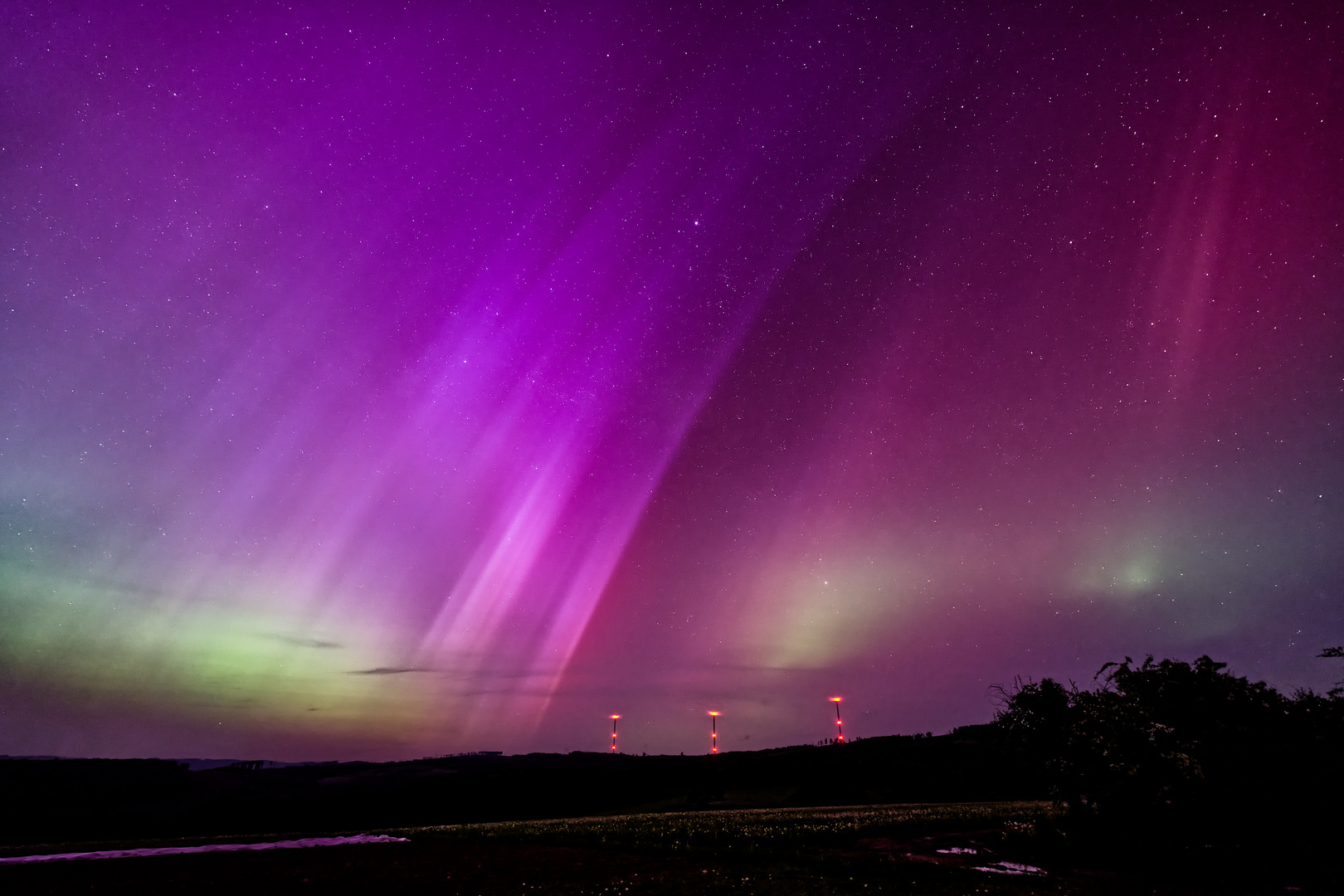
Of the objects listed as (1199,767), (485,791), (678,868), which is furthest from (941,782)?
(678,868)

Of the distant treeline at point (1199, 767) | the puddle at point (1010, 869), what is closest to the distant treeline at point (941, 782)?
the distant treeline at point (1199, 767)

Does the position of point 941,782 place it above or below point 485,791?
above

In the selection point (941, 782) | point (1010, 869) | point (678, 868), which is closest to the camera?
point (1010, 869)

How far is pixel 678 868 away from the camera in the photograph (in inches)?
918

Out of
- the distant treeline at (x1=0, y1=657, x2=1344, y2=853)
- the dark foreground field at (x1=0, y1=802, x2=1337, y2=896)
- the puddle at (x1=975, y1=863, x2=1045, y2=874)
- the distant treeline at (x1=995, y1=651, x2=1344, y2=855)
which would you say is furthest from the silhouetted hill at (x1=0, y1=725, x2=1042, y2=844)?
the puddle at (x1=975, y1=863, x2=1045, y2=874)

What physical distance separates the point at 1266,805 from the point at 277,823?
340 feet

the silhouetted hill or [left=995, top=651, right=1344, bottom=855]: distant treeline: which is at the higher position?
[left=995, top=651, right=1344, bottom=855]: distant treeline

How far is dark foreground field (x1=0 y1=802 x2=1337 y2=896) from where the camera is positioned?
1989 centimetres

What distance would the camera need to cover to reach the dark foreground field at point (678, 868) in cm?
1989

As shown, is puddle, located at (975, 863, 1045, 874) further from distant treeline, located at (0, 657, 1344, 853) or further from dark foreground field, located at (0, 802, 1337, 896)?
distant treeline, located at (0, 657, 1344, 853)

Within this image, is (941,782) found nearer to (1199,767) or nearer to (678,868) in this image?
(1199,767)

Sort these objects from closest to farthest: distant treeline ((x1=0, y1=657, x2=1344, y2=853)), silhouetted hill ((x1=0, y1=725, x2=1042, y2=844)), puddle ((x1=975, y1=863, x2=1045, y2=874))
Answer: puddle ((x1=975, y1=863, x2=1045, y2=874)) < distant treeline ((x1=0, y1=657, x2=1344, y2=853)) < silhouetted hill ((x1=0, y1=725, x2=1042, y2=844))

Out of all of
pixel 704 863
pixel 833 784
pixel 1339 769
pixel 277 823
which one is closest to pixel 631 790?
pixel 833 784

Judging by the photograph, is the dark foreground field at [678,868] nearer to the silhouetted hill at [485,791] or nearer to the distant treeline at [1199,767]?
the distant treeline at [1199,767]
